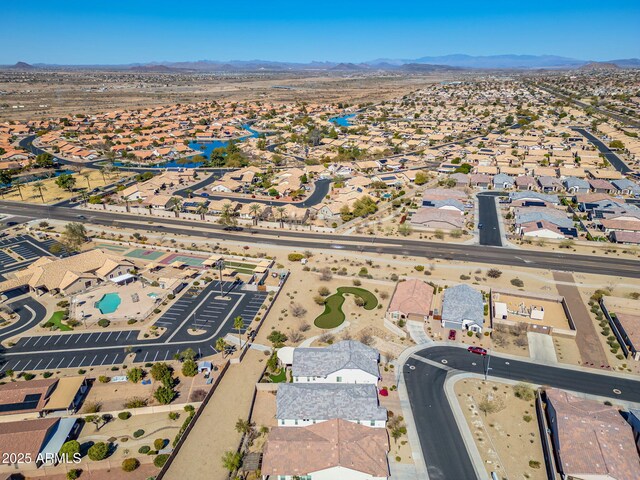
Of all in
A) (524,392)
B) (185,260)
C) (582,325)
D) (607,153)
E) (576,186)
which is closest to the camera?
(524,392)

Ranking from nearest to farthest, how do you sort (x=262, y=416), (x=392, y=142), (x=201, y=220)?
(x=262, y=416)
(x=201, y=220)
(x=392, y=142)

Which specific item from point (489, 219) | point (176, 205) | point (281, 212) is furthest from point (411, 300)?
point (176, 205)

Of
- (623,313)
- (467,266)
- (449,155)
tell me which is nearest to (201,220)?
(467,266)

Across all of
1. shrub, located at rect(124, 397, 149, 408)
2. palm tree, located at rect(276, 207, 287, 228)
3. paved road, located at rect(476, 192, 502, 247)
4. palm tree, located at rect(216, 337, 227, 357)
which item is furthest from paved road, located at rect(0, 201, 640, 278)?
shrub, located at rect(124, 397, 149, 408)

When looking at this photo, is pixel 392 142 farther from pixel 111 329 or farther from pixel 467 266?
pixel 111 329

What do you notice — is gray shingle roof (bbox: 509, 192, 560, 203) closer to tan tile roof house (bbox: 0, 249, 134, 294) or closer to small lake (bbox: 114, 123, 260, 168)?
tan tile roof house (bbox: 0, 249, 134, 294)

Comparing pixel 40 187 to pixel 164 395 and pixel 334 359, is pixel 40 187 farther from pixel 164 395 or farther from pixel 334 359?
pixel 334 359
